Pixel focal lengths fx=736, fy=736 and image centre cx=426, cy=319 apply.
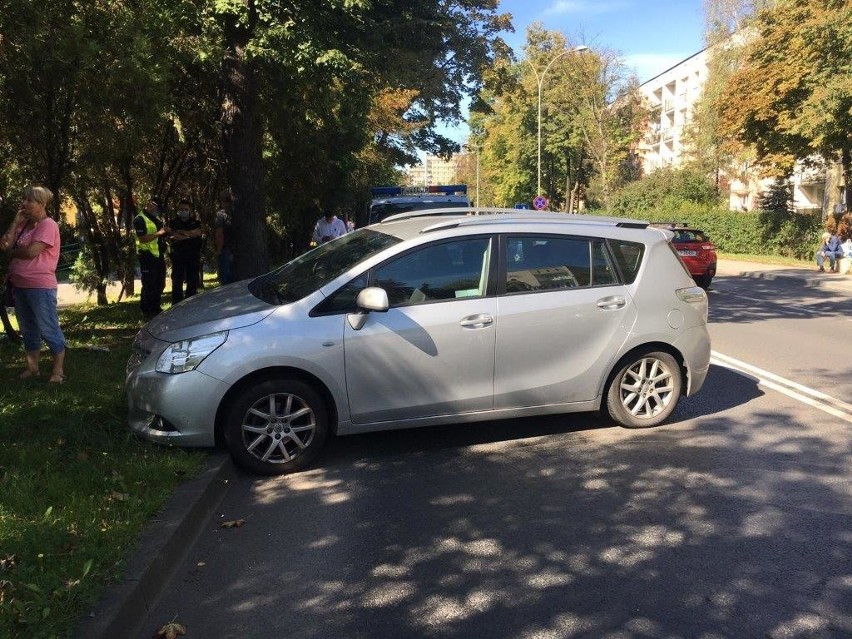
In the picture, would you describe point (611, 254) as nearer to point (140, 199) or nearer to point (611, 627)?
point (611, 627)

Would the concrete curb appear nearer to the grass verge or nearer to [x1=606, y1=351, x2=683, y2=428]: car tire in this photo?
the grass verge

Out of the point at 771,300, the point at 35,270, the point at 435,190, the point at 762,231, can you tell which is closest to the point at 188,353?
the point at 35,270

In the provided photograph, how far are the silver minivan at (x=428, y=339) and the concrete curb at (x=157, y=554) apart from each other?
1.13ft

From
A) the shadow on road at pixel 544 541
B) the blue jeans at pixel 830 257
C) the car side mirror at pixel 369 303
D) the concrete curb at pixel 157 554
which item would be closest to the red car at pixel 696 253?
the blue jeans at pixel 830 257

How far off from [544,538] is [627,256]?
266 cm

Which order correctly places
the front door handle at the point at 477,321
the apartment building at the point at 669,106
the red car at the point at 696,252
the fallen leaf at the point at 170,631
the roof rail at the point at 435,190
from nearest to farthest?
the fallen leaf at the point at 170,631 → the front door handle at the point at 477,321 → the roof rail at the point at 435,190 → the red car at the point at 696,252 → the apartment building at the point at 669,106

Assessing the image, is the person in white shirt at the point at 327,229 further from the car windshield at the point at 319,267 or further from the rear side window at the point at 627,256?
the rear side window at the point at 627,256

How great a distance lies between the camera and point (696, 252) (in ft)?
59.8

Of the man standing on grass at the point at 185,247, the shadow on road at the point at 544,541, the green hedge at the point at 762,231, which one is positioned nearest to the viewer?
the shadow on road at the point at 544,541

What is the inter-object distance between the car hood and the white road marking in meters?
4.98

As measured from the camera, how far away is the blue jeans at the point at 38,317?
654 cm

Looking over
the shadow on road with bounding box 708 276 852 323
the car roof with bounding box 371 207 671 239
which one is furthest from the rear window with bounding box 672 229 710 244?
the car roof with bounding box 371 207 671 239

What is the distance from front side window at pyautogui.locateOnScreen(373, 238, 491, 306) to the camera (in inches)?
207

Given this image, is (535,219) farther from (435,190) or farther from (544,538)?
(435,190)
